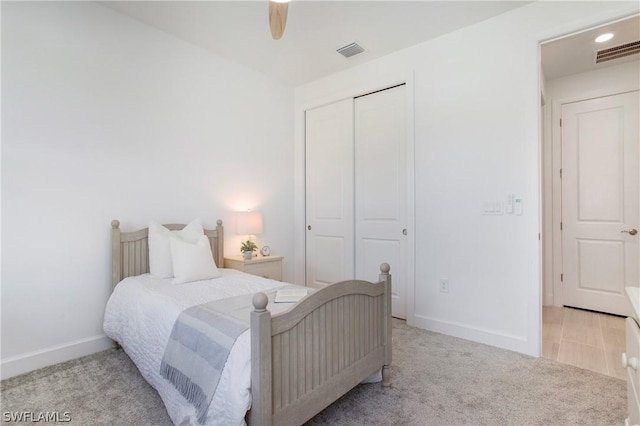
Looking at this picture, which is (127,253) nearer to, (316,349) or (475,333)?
(316,349)

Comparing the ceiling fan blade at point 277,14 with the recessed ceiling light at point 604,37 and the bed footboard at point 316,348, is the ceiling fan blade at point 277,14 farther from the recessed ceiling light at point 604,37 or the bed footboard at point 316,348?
the recessed ceiling light at point 604,37

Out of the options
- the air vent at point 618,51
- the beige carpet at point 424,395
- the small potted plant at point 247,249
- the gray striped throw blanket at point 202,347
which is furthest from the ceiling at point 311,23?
the beige carpet at point 424,395

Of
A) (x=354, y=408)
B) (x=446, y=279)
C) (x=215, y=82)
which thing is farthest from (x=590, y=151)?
(x=215, y=82)

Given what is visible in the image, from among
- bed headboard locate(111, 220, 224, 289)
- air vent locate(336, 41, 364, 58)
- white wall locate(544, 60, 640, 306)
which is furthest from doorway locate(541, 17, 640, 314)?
bed headboard locate(111, 220, 224, 289)

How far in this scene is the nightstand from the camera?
10.4 ft

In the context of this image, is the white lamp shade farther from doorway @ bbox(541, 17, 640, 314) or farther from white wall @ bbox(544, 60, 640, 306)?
white wall @ bbox(544, 60, 640, 306)

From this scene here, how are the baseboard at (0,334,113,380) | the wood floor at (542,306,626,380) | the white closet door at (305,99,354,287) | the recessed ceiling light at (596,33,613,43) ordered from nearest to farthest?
1. the baseboard at (0,334,113,380)
2. the wood floor at (542,306,626,380)
3. the recessed ceiling light at (596,33,613,43)
4. the white closet door at (305,99,354,287)

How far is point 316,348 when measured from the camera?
157 centimetres

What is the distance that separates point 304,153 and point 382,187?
1.22 m

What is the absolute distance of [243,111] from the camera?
11.9 ft

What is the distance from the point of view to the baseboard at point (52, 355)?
2164 mm

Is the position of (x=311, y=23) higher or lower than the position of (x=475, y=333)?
higher

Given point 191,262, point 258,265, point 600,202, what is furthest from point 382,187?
point 600,202

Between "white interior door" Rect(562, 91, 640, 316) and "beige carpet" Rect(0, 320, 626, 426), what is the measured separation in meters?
1.72
